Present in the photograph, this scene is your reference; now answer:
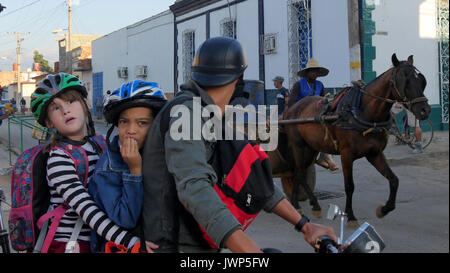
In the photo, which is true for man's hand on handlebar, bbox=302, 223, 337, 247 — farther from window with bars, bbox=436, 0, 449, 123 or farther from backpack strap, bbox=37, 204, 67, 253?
window with bars, bbox=436, 0, 449, 123

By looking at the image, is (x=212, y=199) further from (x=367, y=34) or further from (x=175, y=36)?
(x=175, y=36)

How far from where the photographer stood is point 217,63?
6.27ft

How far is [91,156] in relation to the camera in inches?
98.4

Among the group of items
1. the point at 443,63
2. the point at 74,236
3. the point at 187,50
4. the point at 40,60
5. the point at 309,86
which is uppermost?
the point at 40,60

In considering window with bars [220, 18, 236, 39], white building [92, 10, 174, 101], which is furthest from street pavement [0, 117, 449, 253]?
white building [92, 10, 174, 101]

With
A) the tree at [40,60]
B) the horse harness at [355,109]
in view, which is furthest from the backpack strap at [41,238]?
the tree at [40,60]

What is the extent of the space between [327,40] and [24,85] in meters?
63.1

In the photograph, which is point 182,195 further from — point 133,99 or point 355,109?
point 355,109

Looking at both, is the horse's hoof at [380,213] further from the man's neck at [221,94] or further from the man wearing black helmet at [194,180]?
the man's neck at [221,94]

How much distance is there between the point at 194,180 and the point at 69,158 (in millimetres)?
942

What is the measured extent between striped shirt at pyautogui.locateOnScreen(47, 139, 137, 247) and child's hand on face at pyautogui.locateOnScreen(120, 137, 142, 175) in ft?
0.91

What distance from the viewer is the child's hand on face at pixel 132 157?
6.45ft

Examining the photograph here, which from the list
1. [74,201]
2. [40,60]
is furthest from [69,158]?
[40,60]

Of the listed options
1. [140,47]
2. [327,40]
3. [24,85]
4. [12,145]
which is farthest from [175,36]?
[24,85]
